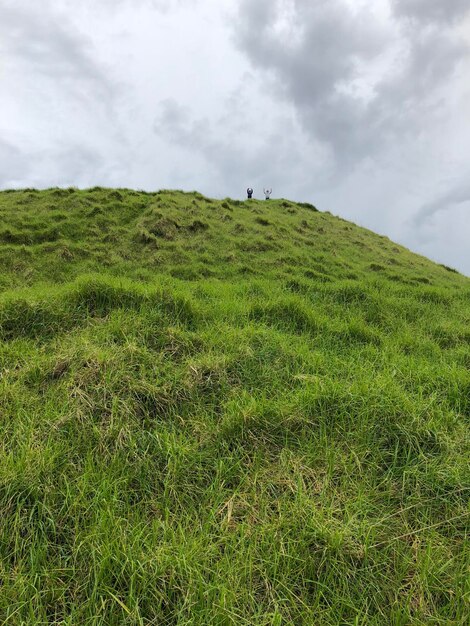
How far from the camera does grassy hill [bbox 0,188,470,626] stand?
2.47 meters

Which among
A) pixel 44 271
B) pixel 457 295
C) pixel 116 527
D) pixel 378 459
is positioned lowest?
pixel 116 527

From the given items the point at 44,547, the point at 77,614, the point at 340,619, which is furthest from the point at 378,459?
the point at 44,547

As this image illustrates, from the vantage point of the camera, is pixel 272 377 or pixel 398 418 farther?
pixel 272 377

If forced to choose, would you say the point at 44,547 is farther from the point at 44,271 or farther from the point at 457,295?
the point at 457,295

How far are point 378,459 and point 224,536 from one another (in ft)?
5.81

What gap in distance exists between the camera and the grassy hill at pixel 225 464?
8.12 feet

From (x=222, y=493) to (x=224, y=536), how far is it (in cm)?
44

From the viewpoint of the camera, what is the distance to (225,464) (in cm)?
353

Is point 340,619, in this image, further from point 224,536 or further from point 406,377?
point 406,377

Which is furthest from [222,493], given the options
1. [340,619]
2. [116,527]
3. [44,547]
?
[44,547]

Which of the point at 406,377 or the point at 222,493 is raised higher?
the point at 406,377

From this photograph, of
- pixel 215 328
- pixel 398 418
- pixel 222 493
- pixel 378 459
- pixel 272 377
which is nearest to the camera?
pixel 222 493

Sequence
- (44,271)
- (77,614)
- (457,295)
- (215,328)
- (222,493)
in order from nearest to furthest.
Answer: (77,614) → (222,493) → (215,328) → (44,271) → (457,295)

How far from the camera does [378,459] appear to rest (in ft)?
11.8
